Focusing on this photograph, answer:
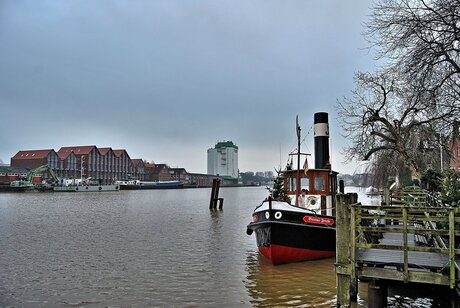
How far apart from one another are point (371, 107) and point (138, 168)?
13748 centimetres

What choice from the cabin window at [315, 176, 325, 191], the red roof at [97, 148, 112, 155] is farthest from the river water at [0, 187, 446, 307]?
the red roof at [97, 148, 112, 155]

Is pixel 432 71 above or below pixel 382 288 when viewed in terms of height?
above

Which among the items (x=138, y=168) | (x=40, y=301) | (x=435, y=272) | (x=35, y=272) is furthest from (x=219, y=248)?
(x=138, y=168)

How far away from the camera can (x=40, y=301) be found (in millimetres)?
10625

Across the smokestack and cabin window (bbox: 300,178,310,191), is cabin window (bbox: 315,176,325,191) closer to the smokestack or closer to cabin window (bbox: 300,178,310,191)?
cabin window (bbox: 300,178,310,191)

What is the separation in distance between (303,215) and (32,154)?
128 m

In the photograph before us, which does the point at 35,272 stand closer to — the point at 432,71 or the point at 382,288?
the point at 382,288

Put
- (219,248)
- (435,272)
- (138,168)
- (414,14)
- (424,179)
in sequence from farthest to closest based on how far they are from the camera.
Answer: (138,168)
(424,179)
(219,248)
(414,14)
(435,272)

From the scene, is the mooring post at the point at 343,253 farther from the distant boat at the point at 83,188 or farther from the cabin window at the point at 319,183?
the distant boat at the point at 83,188

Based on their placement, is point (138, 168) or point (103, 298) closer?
point (103, 298)

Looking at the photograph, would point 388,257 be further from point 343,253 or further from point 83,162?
point 83,162

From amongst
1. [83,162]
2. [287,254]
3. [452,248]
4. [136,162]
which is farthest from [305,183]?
[136,162]

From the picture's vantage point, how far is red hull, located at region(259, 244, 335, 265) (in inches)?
551

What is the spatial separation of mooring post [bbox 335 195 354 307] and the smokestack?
8.21 metres
